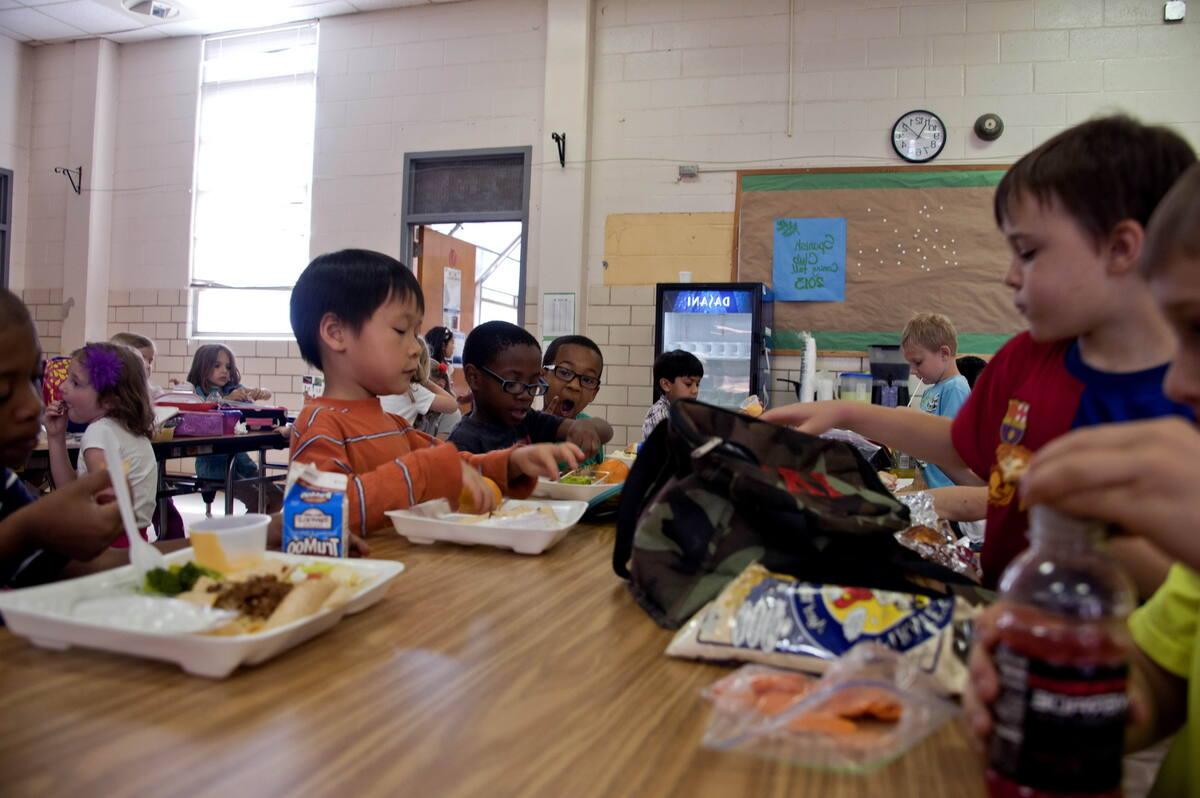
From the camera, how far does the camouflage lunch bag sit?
38.7 inches

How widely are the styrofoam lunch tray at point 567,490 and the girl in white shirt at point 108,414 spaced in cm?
184

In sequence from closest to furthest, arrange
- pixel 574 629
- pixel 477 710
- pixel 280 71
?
pixel 477 710 → pixel 574 629 → pixel 280 71

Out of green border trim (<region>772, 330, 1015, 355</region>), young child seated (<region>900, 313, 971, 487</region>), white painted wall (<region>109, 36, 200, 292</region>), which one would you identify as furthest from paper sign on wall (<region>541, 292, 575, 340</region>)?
white painted wall (<region>109, 36, 200, 292</region>)

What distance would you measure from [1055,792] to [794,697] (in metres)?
0.26

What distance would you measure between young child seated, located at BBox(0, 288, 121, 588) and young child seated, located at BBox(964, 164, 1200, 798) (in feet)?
3.69

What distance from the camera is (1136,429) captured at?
0.51 metres

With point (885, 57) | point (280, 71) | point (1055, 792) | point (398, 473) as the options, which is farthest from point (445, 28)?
point (1055, 792)

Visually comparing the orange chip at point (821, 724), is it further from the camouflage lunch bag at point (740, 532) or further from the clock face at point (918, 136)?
the clock face at point (918, 136)

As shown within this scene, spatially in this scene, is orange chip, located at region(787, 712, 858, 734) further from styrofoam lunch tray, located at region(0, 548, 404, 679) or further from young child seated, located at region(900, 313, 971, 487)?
young child seated, located at region(900, 313, 971, 487)

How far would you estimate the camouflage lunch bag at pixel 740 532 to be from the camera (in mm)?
983

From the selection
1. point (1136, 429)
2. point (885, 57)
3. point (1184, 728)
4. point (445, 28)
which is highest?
point (445, 28)

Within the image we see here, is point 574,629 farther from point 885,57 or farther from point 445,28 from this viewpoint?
point 445,28

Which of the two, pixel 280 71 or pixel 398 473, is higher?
pixel 280 71

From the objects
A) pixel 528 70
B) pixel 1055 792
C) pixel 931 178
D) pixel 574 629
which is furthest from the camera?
pixel 528 70
